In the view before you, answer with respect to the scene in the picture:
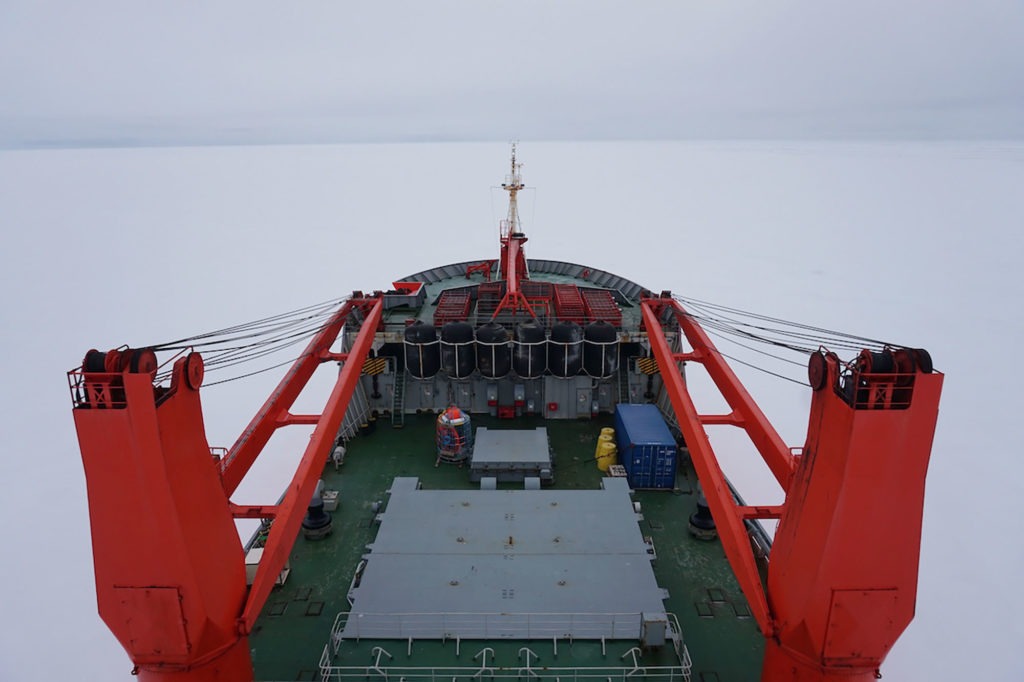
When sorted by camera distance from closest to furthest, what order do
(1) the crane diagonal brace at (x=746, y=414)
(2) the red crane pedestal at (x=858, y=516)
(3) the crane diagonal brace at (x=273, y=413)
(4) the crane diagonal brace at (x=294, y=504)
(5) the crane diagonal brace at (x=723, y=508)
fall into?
1. (2) the red crane pedestal at (x=858, y=516)
2. (5) the crane diagonal brace at (x=723, y=508)
3. (4) the crane diagonal brace at (x=294, y=504)
4. (1) the crane diagonal brace at (x=746, y=414)
5. (3) the crane diagonal brace at (x=273, y=413)

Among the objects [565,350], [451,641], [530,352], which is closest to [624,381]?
[565,350]

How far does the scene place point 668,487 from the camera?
1470 cm

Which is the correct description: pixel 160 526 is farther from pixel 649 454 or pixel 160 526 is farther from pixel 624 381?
pixel 624 381

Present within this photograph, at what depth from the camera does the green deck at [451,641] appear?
9203mm

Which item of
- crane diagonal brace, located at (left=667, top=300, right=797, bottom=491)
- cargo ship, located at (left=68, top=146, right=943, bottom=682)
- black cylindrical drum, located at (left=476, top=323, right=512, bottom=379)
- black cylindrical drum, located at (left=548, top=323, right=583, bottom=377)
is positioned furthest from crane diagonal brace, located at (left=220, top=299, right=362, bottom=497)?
crane diagonal brace, located at (left=667, top=300, right=797, bottom=491)

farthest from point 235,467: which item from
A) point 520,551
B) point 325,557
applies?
point 520,551

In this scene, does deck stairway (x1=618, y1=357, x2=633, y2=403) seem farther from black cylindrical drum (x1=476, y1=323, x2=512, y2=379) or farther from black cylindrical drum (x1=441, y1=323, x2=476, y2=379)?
black cylindrical drum (x1=441, y1=323, x2=476, y2=379)

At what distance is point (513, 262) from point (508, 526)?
31.3 ft

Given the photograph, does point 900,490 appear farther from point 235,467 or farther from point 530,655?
point 235,467

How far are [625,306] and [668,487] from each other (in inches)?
326

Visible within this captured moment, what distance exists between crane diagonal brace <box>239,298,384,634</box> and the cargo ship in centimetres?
6

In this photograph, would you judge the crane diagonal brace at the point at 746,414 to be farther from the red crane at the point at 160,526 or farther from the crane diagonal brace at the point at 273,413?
the red crane at the point at 160,526

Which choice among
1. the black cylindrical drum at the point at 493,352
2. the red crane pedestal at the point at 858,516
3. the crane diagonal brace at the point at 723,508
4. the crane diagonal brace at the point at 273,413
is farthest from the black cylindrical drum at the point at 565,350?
the red crane pedestal at the point at 858,516

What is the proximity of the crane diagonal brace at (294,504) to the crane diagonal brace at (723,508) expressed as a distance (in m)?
6.72
